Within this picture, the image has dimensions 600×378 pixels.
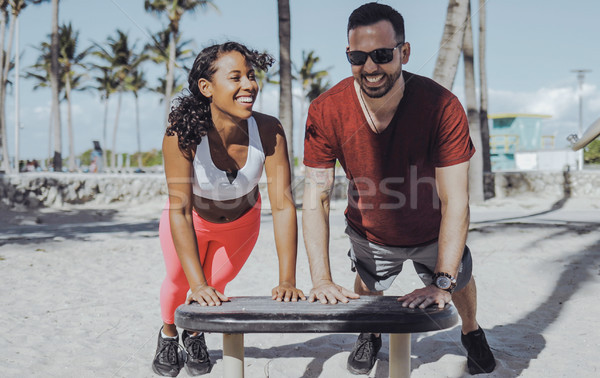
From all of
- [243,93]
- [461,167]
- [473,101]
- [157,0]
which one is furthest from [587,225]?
[157,0]

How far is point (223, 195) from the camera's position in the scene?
9.19 feet

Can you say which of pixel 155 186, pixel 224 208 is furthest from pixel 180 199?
pixel 155 186

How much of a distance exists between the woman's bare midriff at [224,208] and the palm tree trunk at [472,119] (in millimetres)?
11225

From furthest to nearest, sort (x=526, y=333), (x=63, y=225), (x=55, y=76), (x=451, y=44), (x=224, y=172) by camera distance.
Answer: (x=55, y=76) → (x=63, y=225) → (x=451, y=44) → (x=526, y=333) → (x=224, y=172)

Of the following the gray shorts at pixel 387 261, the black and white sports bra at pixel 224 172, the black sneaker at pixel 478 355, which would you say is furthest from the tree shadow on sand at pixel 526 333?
the black and white sports bra at pixel 224 172

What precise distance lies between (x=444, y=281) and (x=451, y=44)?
7960 mm

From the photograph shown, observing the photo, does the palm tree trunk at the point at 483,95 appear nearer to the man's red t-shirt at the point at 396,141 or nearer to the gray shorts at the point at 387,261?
the gray shorts at the point at 387,261

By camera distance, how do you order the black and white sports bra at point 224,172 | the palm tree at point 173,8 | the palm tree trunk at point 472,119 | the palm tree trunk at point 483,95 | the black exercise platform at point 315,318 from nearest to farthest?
the black exercise platform at point 315,318 → the black and white sports bra at point 224,172 → the palm tree trunk at point 472,119 → the palm tree trunk at point 483,95 → the palm tree at point 173,8

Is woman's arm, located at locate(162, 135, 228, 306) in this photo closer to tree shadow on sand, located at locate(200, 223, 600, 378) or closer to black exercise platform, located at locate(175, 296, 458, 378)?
black exercise platform, located at locate(175, 296, 458, 378)

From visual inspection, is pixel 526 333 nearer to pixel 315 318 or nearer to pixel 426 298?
pixel 426 298

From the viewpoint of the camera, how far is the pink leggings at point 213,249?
9.88 ft

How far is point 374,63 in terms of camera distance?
91.4 inches

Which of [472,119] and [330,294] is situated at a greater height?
[472,119]

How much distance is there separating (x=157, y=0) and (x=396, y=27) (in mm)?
30594
